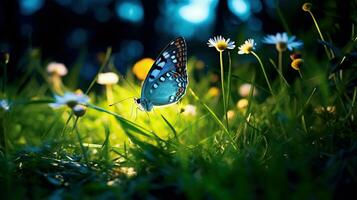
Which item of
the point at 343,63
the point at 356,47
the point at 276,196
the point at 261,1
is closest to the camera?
the point at 276,196

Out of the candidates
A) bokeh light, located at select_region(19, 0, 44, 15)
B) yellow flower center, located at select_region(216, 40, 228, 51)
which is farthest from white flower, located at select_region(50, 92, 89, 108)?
bokeh light, located at select_region(19, 0, 44, 15)

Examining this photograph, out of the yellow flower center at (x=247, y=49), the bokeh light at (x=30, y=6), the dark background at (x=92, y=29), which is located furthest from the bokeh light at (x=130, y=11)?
the yellow flower center at (x=247, y=49)

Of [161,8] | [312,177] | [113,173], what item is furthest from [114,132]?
[161,8]

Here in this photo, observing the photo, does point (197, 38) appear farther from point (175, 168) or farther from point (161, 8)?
point (175, 168)

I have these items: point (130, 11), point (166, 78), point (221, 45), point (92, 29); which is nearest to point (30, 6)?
point (92, 29)

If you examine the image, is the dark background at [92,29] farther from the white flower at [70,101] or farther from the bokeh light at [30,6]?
the white flower at [70,101]

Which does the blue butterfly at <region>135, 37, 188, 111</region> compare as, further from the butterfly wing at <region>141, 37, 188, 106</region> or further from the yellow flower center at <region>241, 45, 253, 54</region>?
the yellow flower center at <region>241, 45, 253, 54</region>

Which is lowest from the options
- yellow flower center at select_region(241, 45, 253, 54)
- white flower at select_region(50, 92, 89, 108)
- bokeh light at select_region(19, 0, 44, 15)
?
white flower at select_region(50, 92, 89, 108)
